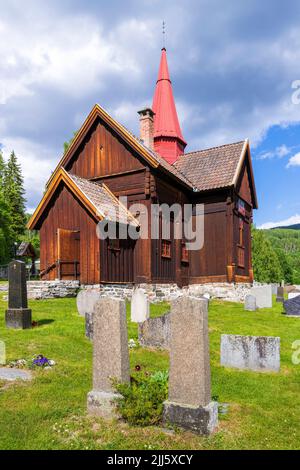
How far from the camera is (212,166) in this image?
22641mm

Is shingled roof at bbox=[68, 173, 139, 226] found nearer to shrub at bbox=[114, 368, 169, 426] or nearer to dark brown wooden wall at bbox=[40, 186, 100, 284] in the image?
dark brown wooden wall at bbox=[40, 186, 100, 284]

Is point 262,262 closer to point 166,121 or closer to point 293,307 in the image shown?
point 166,121

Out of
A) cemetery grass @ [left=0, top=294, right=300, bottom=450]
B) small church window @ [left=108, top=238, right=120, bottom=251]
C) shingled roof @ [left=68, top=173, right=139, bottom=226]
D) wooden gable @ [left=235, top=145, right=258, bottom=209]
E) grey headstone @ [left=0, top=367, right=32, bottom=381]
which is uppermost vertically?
wooden gable @ [left=235, top=145, right=258, bottom=209]

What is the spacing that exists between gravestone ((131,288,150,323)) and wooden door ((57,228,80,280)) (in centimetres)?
588

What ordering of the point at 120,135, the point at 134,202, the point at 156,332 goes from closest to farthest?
the point at 156,332 < the point at 134,202 < the point at 120,135

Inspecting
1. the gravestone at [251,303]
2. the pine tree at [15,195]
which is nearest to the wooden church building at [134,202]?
the gravestone at [251,303]

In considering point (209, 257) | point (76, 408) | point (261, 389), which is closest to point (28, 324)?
point (76, 408)

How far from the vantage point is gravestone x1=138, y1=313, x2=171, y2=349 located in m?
9.80

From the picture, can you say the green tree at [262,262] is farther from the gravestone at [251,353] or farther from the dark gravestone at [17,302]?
the gravestone at [251,353]

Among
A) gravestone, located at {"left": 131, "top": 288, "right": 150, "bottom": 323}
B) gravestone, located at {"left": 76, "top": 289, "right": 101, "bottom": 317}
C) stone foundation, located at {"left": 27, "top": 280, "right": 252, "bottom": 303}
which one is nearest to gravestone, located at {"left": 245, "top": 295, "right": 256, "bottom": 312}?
stone foundation, located at {"left": 27, "top": 280, "right": 252, "bottom": 303}

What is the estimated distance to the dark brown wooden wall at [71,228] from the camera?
17.2 metres

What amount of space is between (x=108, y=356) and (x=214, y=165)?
60.2ft

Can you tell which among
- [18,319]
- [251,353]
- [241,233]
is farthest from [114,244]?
[251,353]
